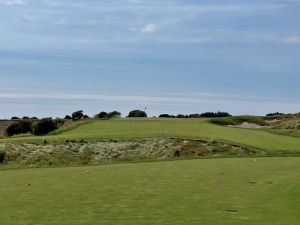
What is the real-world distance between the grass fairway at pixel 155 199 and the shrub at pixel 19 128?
5905cm

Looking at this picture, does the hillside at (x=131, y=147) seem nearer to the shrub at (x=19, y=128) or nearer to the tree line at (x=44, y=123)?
the tree line at (x=44, y=123)

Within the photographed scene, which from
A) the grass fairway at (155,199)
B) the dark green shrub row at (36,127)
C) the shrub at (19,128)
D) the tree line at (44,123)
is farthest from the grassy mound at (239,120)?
the grass fairway at (155,199)

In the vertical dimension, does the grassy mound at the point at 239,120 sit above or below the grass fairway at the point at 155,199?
above

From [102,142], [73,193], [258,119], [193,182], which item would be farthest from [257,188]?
[258,119]

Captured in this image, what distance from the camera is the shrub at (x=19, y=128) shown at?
75.4m

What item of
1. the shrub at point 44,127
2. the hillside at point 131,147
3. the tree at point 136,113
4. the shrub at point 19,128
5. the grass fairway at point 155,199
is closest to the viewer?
the grass fairway at point 155,199

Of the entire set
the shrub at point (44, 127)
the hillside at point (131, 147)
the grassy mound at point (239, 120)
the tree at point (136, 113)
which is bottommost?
the hillside at point (131, 147)

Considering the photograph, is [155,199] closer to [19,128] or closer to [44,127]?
[44,127]

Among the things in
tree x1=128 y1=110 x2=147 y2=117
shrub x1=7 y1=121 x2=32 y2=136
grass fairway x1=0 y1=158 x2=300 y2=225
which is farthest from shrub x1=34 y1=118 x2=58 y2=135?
grass fairway x1=0 y1=158 x2=300 y2=225

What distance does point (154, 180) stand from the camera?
1591 centimetres

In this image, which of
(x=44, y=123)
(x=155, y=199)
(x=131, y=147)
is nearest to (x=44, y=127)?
(x=44, y=123)

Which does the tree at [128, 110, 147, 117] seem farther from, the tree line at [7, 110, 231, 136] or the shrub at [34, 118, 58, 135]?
the shrub at [34, 118, 58, 135]

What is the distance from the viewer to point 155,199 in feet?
39.4

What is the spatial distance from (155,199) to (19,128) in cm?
6761
